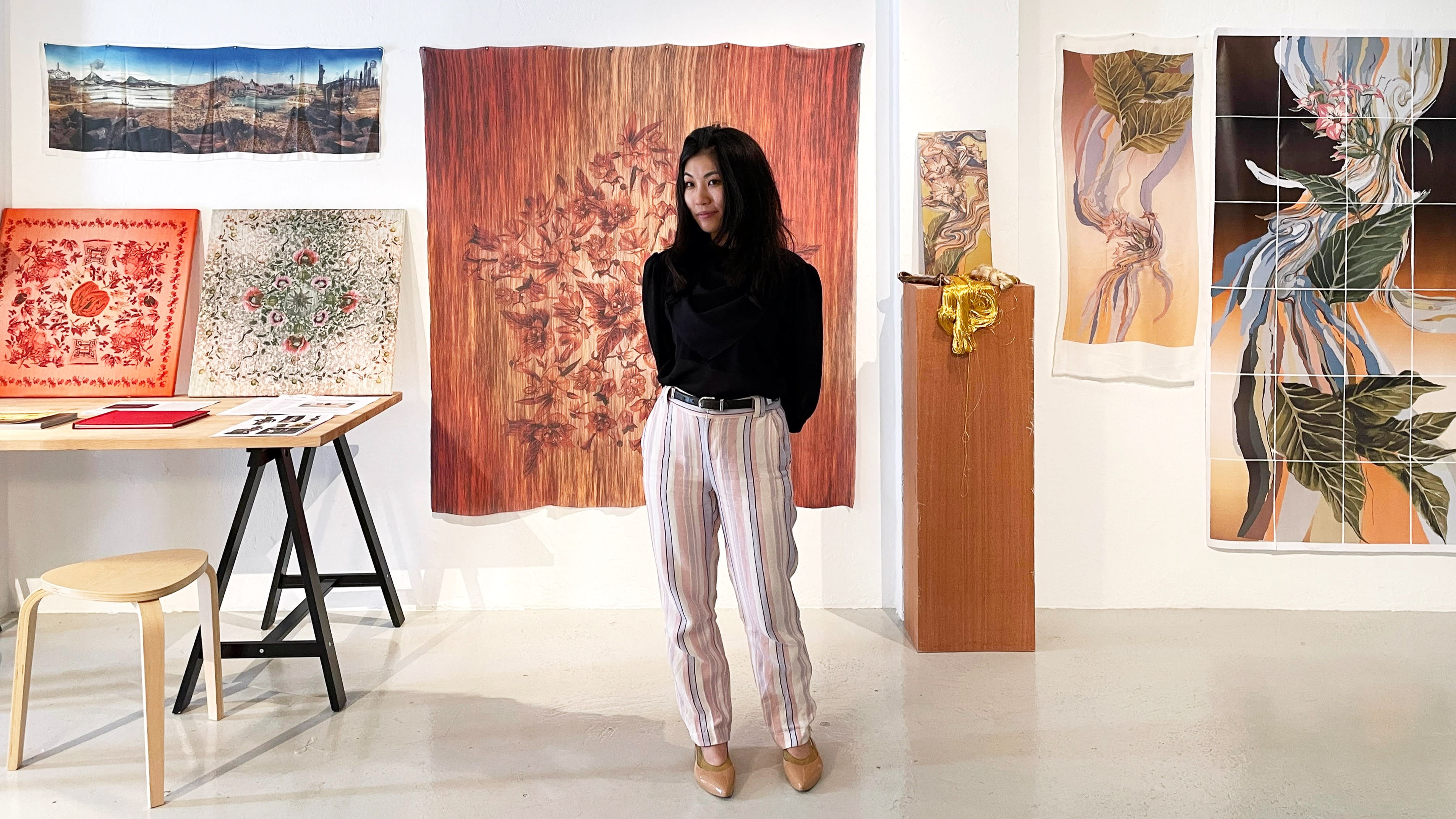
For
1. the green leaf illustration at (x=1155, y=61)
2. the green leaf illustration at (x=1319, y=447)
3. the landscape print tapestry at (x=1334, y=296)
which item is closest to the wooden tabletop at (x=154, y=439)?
the green leaf illustration at (x=1155, y=61)

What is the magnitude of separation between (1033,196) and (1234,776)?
6.88 feet

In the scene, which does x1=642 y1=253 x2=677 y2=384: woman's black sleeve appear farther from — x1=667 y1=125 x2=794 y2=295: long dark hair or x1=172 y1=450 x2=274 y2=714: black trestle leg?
x1=172 y1=450 x2=274 y2=714: black trestle leg

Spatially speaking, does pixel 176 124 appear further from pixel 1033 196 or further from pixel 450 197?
pixel 1033 196

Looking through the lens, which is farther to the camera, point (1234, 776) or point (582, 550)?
point (582, 550)

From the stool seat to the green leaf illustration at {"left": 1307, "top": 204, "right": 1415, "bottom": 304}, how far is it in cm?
382

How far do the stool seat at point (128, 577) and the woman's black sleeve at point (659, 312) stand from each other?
128 cm

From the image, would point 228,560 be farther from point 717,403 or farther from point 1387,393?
point 1387,393

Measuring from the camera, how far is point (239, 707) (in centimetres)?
290

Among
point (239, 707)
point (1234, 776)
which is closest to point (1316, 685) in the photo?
Answer: point (1234, 776)

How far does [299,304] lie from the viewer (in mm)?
3627

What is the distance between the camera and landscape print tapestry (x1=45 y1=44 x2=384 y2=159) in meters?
3.62

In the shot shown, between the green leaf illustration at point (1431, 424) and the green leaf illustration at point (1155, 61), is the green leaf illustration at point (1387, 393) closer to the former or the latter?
the green leaf illustration at point (1431, 424)

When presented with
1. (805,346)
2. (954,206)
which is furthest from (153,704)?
(954,206)

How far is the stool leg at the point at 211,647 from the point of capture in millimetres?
2729
